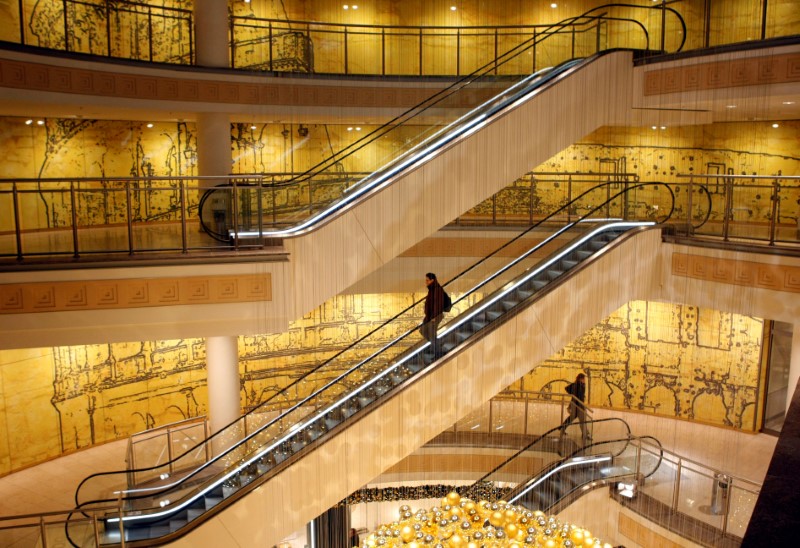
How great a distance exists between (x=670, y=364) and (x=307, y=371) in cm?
715

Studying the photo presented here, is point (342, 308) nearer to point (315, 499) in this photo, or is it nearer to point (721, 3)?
point (315, 499)

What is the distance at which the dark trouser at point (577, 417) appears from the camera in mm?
10992

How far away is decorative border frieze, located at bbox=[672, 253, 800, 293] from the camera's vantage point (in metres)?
8.77

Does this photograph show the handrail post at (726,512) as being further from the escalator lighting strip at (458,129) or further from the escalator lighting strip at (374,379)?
the escalator lighting strip at (458,129)

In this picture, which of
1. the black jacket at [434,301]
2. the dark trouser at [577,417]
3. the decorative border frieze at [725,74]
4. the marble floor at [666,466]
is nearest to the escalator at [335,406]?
the black jacket at [434,301]

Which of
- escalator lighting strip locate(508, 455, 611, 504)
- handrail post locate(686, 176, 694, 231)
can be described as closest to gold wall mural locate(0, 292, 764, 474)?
escalator lighting strip locate(508, 455, 611, 504)

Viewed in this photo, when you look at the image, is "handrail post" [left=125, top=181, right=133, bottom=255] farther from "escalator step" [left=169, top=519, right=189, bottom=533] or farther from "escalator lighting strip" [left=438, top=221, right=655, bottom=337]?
"escalator lighting strip" [left=438, top=221, right=655, bottom=337]

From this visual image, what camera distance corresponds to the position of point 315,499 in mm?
9070

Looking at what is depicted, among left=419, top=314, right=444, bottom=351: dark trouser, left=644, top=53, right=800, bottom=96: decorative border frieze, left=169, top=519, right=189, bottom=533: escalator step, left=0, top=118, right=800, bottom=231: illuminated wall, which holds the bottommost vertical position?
left=169, top=519, right=189, bottom=533: escalator step

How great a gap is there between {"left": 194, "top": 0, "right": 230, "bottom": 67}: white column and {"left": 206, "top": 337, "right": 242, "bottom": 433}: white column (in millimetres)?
4481

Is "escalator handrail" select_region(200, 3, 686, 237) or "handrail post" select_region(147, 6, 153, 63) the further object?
"handrail post" select_region(147, 6, 153, 63)

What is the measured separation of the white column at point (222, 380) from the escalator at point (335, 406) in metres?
0.88

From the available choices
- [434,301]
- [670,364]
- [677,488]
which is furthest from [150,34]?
[670,364]

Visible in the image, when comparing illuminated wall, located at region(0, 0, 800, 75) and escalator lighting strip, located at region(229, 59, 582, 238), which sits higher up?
illuminated wall, located at region(0, 0, 800, 75)
